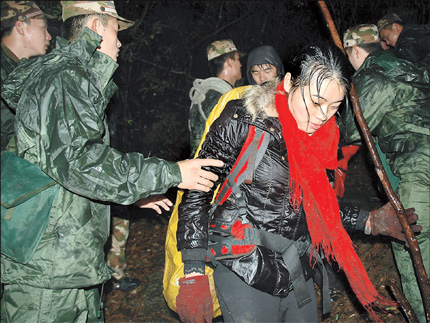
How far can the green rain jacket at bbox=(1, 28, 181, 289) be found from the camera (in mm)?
2252

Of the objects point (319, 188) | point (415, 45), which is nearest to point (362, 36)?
point (415, 45)

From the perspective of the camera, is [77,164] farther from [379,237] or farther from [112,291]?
[379,237]

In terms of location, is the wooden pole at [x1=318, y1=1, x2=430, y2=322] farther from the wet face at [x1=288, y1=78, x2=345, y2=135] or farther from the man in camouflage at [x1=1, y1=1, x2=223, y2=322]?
the man in camouflage at [x1=1, y1=1, x2=223, y2=322]

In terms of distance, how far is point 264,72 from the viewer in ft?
18.7

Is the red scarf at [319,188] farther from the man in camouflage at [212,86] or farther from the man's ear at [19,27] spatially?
the man's ear at [19,27]

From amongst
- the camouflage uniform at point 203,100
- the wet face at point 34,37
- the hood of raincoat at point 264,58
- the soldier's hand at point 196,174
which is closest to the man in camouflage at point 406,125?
the camouflage uniform at point 203,100

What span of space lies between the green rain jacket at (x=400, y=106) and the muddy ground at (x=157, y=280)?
1.27m

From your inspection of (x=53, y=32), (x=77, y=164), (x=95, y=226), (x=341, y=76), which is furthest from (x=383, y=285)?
(x=53, y=32)

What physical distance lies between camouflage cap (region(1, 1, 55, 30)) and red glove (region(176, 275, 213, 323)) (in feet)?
12.5

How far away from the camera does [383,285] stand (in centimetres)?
489

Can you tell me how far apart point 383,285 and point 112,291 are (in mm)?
3717

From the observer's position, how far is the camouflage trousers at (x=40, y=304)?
255 centimetres

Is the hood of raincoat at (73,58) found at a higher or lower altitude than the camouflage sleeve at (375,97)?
lower

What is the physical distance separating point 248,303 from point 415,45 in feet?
11.9
